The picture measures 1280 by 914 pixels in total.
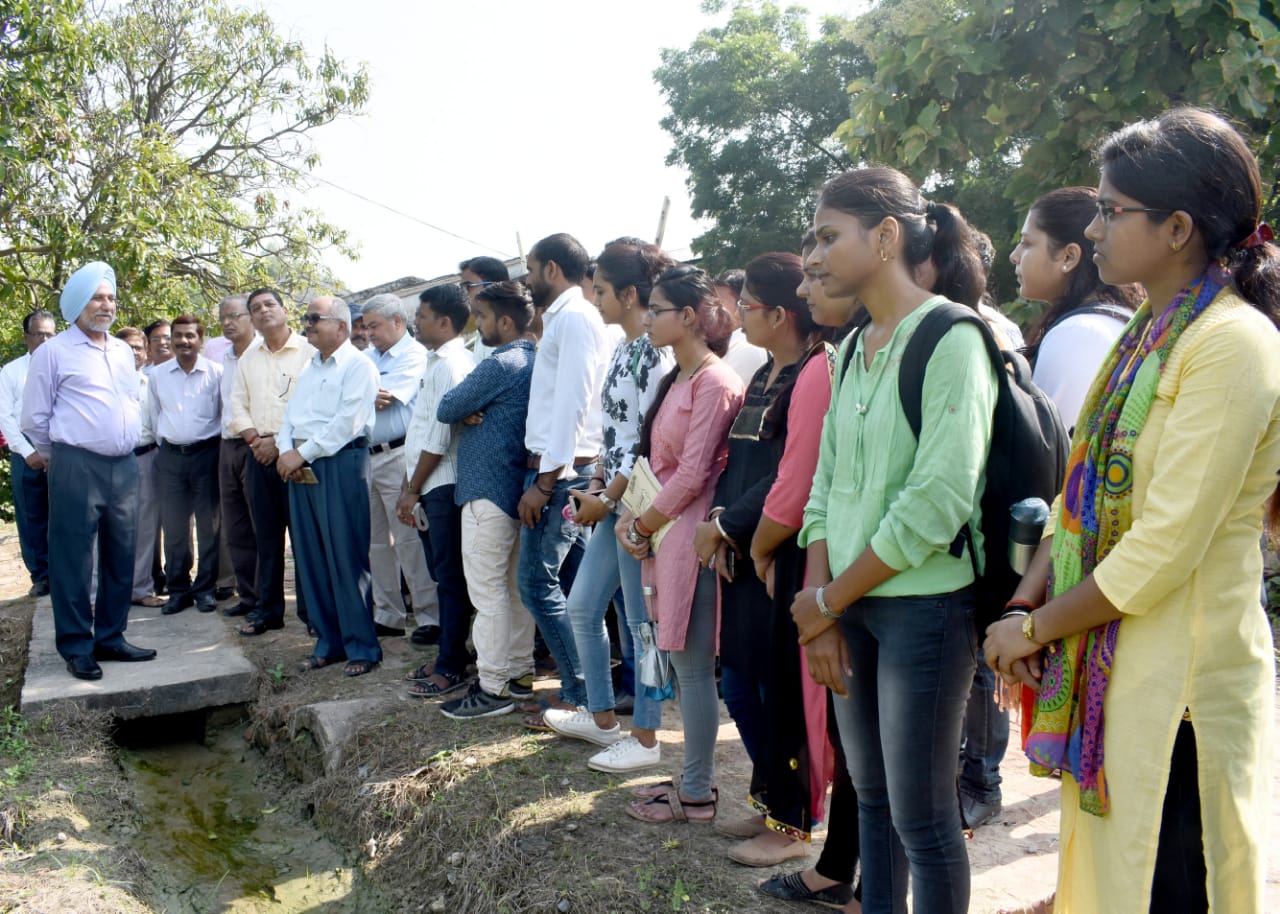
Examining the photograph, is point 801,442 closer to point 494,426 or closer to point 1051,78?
point 494,426

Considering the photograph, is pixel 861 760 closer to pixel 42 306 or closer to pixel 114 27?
pixel 42 306

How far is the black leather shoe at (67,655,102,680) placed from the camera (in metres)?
5.21

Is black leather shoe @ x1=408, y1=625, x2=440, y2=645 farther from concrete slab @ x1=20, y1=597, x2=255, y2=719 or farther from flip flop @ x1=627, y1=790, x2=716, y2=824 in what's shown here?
flip flop @ x1=627, y1=790, x2=716, y2=824

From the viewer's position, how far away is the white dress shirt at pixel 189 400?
670 cm

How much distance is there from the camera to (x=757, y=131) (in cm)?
2573

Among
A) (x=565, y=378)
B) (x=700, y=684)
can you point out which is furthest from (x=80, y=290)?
(x=700, y=684)

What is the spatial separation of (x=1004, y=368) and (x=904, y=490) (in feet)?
1.13

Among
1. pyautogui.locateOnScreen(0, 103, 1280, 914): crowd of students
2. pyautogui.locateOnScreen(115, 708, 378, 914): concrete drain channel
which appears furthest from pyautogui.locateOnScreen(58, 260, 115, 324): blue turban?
pyautogui.locateOnScreen(115, 708, 378, 914): concrete drain channel

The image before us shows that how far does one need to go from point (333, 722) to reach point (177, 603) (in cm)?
282

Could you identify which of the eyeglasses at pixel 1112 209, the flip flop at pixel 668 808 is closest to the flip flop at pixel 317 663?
the flip flop at pixel 668 808

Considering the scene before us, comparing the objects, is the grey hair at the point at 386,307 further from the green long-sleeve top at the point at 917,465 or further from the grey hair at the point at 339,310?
the green long-sleeve top at the point at 917,465

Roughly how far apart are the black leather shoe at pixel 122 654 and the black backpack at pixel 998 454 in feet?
16.2

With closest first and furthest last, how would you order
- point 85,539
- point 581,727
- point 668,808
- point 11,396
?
point 668,808, point 581,727, point 85,539, point 11,396

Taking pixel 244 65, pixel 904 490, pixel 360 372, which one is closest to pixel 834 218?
pixel 904 490
